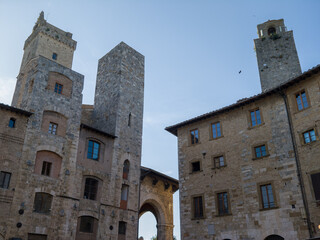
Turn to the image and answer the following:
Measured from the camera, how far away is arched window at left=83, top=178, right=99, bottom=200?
2269cm

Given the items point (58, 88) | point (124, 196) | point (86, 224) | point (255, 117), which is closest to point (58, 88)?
point (58, 88)

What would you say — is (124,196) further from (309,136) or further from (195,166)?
(309,136)

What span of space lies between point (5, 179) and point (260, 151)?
16340 millimetres

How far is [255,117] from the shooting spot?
70.6 feet

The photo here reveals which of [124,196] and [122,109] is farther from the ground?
[122,109]

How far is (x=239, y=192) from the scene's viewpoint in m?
20.2

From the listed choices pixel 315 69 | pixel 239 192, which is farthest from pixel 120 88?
pixel 315 69

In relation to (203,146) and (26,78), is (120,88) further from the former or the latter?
(203,146)

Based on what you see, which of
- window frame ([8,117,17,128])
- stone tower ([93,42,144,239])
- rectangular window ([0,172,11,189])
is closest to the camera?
rectangular window ([0,172,11,189])

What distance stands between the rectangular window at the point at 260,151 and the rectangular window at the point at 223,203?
347cm

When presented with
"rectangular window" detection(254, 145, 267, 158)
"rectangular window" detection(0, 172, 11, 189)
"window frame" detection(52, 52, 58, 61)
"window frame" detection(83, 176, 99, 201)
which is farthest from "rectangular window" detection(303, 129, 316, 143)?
"window frame" detection(52, 52, 58, 61)

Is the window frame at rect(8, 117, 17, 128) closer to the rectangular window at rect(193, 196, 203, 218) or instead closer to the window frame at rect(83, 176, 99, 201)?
the window frame at rect(83, 176, 99, 201)

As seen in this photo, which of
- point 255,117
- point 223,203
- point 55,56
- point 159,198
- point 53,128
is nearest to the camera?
point 223,203

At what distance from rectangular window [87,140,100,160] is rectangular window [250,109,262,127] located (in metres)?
12.1
